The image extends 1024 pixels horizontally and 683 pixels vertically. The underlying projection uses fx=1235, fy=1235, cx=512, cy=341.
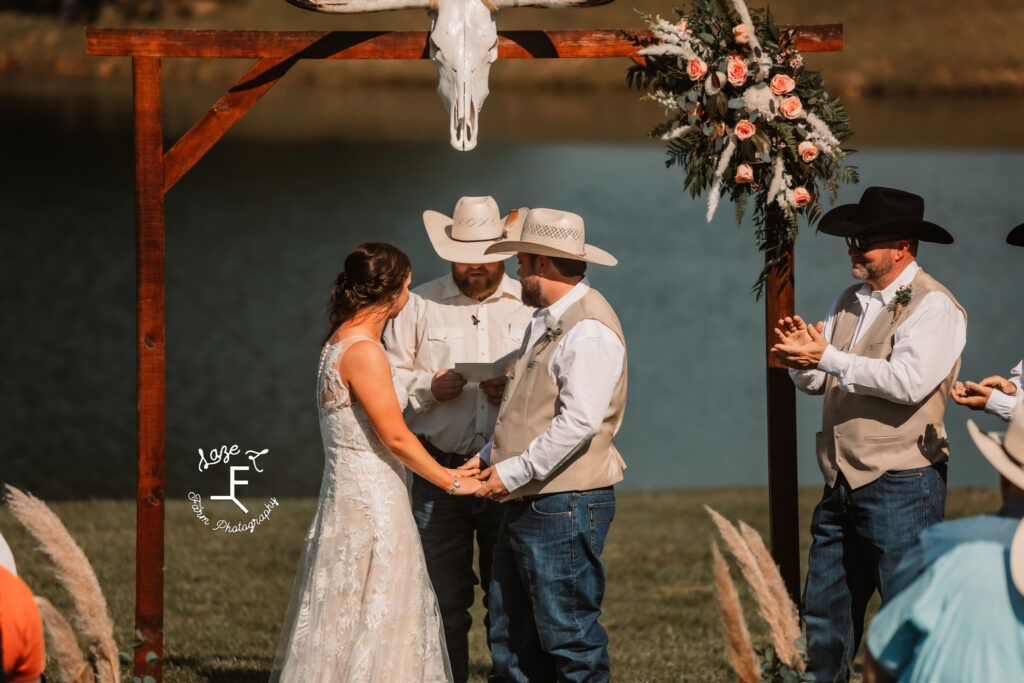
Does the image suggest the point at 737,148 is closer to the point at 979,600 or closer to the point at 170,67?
the point at 979,600

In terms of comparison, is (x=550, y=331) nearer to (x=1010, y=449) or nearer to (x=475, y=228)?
(x=475, y=228)

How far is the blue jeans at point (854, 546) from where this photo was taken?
405cm

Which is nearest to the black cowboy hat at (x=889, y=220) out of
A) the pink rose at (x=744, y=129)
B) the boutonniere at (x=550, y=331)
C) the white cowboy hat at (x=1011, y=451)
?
the pink rose at (x=744, y=129)

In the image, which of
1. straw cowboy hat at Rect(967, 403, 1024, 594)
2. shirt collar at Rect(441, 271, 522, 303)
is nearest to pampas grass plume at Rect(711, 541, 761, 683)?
straw cowboy hat at Rect(967, 403, 1024, 594)

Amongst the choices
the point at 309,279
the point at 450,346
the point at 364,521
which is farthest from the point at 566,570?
the point at 309,279

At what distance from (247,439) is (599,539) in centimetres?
1236

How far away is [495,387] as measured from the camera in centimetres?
454

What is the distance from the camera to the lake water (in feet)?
51.5

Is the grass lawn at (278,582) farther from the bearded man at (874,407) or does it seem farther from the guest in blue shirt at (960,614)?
the guest in blue shirt at (960,614)

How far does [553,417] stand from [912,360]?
1.17 metres

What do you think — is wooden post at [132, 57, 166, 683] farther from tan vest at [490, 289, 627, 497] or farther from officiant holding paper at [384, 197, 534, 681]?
tan vest at [490, 289, 627, 497]

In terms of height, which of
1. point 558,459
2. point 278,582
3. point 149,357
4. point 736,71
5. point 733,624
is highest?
point 736,71

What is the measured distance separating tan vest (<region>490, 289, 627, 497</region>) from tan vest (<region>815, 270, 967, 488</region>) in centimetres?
75

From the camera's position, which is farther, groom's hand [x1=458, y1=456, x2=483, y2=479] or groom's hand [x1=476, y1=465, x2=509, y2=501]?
groom's hand [x1=458, y1=456, x2=483, y2=479]
